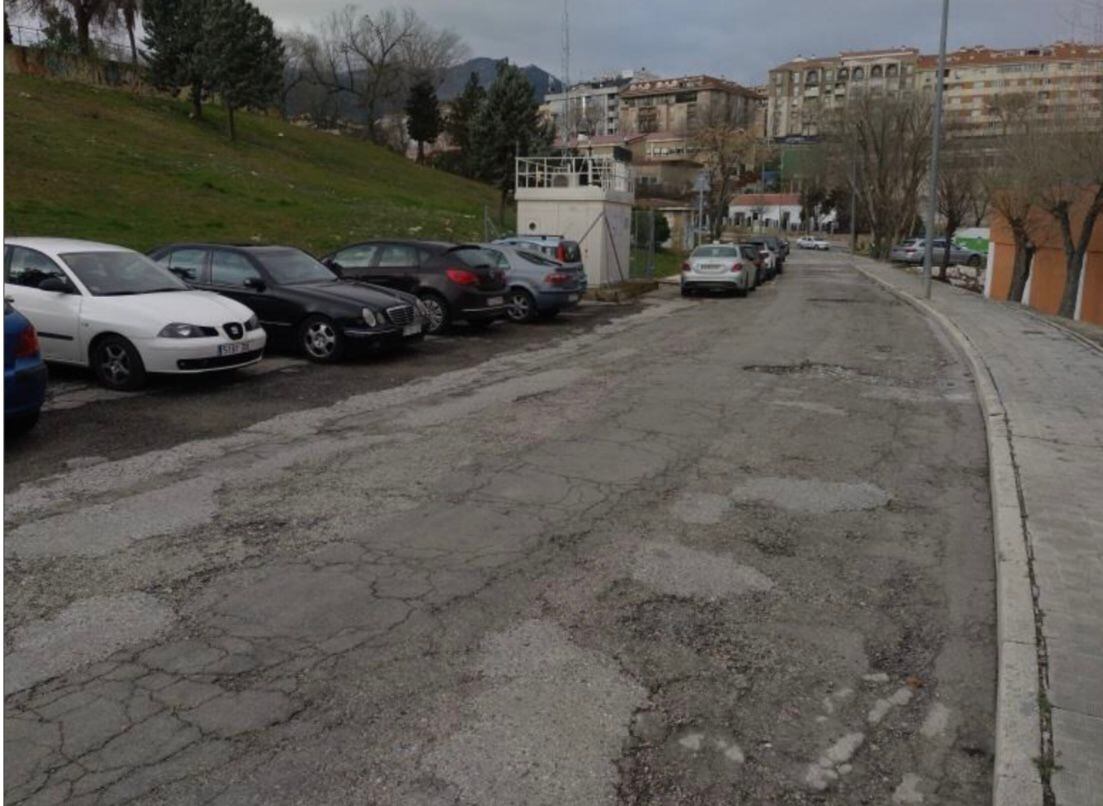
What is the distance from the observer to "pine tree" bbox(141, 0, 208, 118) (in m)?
43.2

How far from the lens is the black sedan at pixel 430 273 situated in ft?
46.7

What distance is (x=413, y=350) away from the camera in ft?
42.7

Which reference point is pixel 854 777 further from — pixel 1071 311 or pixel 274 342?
pixel 1071 311

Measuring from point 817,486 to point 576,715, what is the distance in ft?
12.2

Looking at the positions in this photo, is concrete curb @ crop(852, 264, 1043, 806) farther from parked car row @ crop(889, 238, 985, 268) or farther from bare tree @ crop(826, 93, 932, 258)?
parked car row @ crop(889, 238, 985, 268)

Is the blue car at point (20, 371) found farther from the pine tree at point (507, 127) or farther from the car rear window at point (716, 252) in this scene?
the pine tree at point (507, 127)

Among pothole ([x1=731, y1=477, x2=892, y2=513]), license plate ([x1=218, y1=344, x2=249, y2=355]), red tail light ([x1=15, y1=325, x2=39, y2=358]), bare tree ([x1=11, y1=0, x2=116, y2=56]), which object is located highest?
bare tree ([x1=11, y1=0, x2=116, y2=56])

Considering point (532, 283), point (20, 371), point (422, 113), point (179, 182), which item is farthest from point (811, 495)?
point (422, 113)

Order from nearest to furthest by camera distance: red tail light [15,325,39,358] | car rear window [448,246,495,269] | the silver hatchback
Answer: red tail light [15,325,39,358] < car rear window [448,246,495,269] < the silver hatchback

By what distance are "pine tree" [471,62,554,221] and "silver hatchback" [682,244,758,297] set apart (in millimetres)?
15366

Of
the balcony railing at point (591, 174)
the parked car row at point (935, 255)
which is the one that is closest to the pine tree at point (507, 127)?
the balcony railing at point (591, 174)

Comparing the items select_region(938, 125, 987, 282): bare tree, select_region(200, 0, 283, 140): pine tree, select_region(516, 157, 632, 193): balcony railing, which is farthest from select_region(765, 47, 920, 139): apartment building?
select_region(516, 157, 632, 193): balcony railing

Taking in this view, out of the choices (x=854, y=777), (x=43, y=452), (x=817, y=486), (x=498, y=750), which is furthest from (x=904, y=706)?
(x=43, y=452)

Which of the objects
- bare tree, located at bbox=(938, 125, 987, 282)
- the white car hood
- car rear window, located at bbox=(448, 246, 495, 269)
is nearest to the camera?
the white car hood
